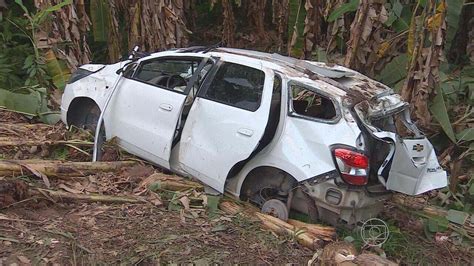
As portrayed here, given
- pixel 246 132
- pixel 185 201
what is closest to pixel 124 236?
pixel 185 201

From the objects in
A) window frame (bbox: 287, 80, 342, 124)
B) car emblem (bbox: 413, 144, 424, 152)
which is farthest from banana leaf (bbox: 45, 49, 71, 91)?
Answer: car emblem (bbox: 413, 144, 424, 152)

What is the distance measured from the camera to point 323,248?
17.5ft

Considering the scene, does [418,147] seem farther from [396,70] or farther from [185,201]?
[396,70]

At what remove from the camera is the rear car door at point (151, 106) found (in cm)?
648

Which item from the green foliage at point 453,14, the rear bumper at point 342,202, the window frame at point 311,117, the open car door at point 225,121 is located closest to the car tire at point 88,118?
the open car door at point 225,121

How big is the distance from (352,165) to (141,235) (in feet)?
6.67

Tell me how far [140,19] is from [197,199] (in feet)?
16.8

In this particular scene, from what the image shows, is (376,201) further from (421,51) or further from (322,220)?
(421,51)

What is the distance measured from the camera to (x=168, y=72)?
273 inches

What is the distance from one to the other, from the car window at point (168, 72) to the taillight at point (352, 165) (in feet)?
6.98

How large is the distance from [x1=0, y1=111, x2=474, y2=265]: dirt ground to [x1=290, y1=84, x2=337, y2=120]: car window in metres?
1.20

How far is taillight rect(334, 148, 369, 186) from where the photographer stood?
17.4 feet

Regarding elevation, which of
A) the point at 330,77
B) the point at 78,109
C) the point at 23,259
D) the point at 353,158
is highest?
the point at 330,77

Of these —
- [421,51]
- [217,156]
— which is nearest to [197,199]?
[217,156]
